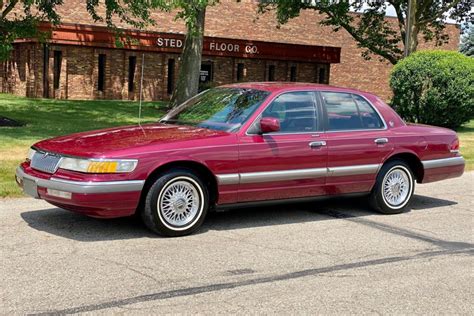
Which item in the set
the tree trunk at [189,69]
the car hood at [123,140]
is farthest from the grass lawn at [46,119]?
the car hood at [123,140]

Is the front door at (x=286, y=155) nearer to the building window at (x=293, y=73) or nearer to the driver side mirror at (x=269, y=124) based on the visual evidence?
the driver side mirror at (x=269, y=124)

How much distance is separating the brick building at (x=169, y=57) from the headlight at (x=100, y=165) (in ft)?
64.3

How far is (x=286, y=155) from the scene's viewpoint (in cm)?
746

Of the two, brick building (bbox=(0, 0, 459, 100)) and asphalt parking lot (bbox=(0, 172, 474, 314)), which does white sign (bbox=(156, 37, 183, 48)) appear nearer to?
brick building (bbox=(0, 0, 459, 100))

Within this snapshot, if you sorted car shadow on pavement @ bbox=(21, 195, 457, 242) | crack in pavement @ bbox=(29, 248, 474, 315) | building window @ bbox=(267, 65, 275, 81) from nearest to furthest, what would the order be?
crack in pavement @ bbox=(29, 248, 474, 315) < car shadow on pavement @ bbox=(21, 195, 457, 242) < building window @ bbox=(267, 65, 275, 81)

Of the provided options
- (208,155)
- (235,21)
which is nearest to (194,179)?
(208,155)

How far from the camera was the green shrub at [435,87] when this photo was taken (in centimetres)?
2020

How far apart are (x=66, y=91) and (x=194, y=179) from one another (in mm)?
24177

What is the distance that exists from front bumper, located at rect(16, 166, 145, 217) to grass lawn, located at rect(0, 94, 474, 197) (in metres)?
2.43

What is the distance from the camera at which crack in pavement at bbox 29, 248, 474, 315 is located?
471 cm

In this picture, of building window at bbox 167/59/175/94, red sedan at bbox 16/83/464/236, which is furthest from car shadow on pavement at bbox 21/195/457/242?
building window at bbox 167/59/175/94

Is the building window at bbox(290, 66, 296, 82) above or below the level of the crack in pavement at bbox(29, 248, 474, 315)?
above

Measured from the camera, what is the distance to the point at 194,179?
6.91m

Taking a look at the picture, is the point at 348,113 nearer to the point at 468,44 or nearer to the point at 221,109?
the point at 221,109
